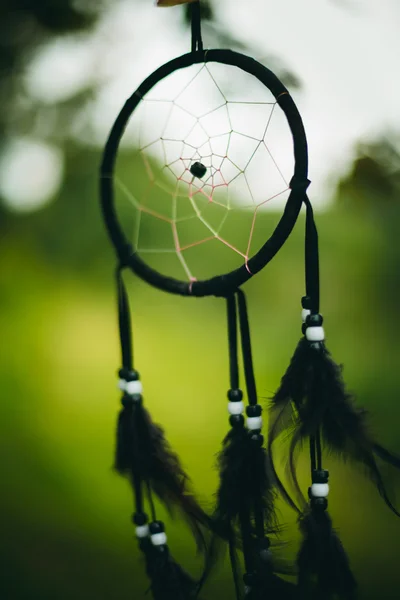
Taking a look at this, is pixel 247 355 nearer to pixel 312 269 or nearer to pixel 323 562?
pixel 312 269

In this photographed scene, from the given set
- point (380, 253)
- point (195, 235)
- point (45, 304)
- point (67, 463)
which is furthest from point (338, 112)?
point (67, 463)

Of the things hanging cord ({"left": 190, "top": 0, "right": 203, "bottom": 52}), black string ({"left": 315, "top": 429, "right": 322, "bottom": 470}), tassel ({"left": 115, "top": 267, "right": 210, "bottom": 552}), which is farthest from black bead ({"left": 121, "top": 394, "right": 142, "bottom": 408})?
hanging cord ({"left": 190, "top": 0, "right": 203, "bottom": 52})

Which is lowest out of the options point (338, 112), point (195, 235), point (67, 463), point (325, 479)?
point (67, 463)

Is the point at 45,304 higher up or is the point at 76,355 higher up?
the point at 45,304

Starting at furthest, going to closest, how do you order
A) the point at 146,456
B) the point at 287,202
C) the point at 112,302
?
the point at 112,302 < the point at 146,456 < the point at 287,202

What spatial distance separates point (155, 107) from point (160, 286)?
20.7 inches

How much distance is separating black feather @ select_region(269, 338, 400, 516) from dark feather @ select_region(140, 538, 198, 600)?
22 cm

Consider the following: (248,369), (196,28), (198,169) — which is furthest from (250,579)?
(196,28)

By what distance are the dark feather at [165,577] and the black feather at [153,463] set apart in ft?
0.15

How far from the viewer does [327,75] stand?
1072mm

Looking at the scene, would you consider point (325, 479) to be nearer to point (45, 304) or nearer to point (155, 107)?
point (155, 107)

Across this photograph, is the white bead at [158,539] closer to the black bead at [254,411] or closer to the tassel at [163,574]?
the tassel at [163,574]

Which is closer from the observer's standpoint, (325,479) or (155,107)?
(325,479)

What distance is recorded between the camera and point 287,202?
55 cm
